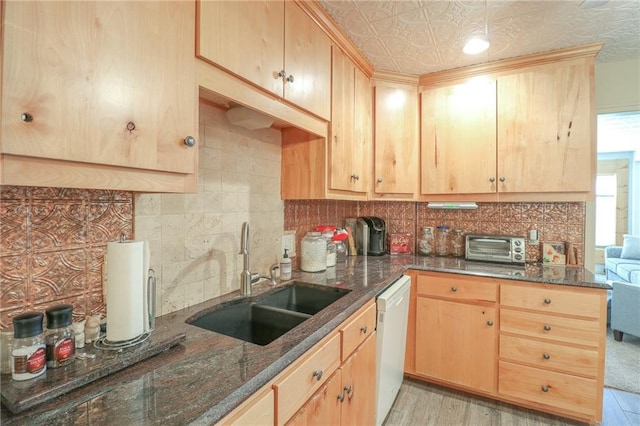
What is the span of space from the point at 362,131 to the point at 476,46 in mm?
858

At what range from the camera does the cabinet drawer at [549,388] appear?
70.5 inches

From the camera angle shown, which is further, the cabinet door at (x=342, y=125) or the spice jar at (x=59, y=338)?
the cabinet door at (x=342, y=125)

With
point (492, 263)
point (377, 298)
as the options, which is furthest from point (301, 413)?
point (492, 263)

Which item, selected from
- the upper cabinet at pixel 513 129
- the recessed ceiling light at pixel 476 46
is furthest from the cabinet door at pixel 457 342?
the recessed ceiling light at pixel 476 46

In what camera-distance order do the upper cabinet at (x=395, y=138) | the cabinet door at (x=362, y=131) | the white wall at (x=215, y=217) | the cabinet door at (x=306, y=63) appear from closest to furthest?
the white wall at (x=215, y=217), the cabinet door at (x=306, y=63), the cabinet door at (x=362, y=131), the upper cabinet at (x=395, y=138)

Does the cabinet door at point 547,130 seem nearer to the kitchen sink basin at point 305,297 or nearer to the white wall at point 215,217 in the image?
the kitchen sink basin at point 305,297

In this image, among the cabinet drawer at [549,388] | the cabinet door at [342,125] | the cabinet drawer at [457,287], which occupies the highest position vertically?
the cabinet door at [342,125]

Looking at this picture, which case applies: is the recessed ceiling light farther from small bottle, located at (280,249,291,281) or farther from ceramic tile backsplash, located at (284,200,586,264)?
small bottle, located at (280,249,291,281)

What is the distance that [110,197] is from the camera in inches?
41.1

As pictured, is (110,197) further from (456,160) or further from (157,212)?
(456,160)

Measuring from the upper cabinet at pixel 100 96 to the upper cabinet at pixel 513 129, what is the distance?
198 centimetres

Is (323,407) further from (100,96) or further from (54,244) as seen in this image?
(100,96)

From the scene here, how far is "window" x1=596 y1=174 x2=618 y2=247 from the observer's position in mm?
5559

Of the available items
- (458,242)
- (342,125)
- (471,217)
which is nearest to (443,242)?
(458,242)
